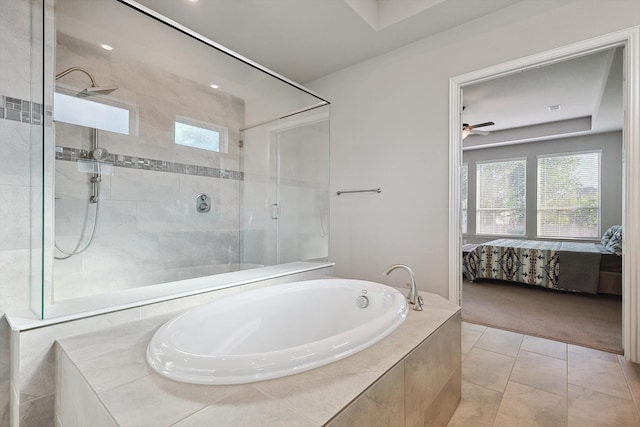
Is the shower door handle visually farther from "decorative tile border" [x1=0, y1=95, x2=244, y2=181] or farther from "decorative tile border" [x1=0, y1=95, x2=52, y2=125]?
"decorative tile border" [x1=0, y1=95, x2=52, y2=125]

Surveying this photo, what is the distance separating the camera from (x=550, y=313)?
3.00m

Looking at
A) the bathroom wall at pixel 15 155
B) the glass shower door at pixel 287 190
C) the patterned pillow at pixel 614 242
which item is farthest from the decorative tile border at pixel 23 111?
the patterned pillow at pixel 614 242

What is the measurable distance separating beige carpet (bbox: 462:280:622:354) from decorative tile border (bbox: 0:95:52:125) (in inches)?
131

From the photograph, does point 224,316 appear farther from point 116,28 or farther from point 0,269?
point 116,28

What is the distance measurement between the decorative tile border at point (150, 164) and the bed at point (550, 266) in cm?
355

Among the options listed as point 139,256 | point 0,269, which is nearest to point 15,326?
point 0,269

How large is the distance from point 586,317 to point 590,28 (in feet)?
8.11

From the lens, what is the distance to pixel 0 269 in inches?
51.2

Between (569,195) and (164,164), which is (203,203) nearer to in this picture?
(164,164)

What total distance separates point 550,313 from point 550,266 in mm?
1086

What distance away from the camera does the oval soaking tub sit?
92 cm

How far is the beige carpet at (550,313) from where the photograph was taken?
7.97 ft

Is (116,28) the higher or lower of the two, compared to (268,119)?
higher

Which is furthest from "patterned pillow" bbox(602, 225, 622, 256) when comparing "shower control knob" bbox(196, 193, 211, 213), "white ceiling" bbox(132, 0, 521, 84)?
"shower control knob" bbox(196, 193, 211, 213)
